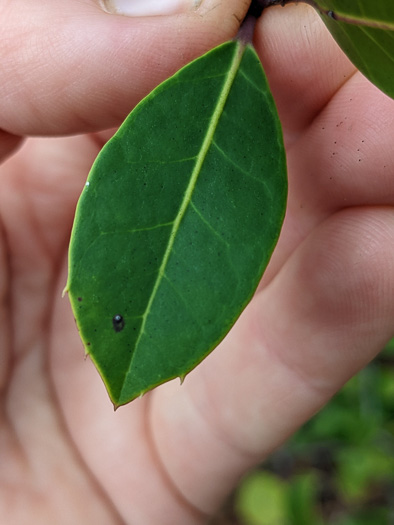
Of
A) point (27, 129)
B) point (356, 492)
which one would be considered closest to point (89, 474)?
point (27, 129)

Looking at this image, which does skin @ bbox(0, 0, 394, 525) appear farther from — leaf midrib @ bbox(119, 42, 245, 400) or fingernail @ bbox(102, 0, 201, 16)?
leaf midrib @ bbox(119, 42, 245, 400)

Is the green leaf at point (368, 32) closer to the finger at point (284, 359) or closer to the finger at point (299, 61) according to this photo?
the finger at point (299, 61)

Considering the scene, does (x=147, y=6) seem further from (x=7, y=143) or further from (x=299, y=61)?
(x=7, y=143)

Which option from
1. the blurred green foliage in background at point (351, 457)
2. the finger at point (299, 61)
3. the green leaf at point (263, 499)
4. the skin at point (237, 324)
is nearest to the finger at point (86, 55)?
the skin at point (237, 324)

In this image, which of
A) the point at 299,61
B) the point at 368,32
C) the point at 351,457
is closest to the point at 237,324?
the point at 299,61

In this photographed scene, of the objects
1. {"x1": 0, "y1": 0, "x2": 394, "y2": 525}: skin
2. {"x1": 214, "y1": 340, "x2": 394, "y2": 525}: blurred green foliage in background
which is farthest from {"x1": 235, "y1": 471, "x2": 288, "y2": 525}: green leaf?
{"x1": 0, "y1": 0, "x2": 394, "y2": 525}: skin
